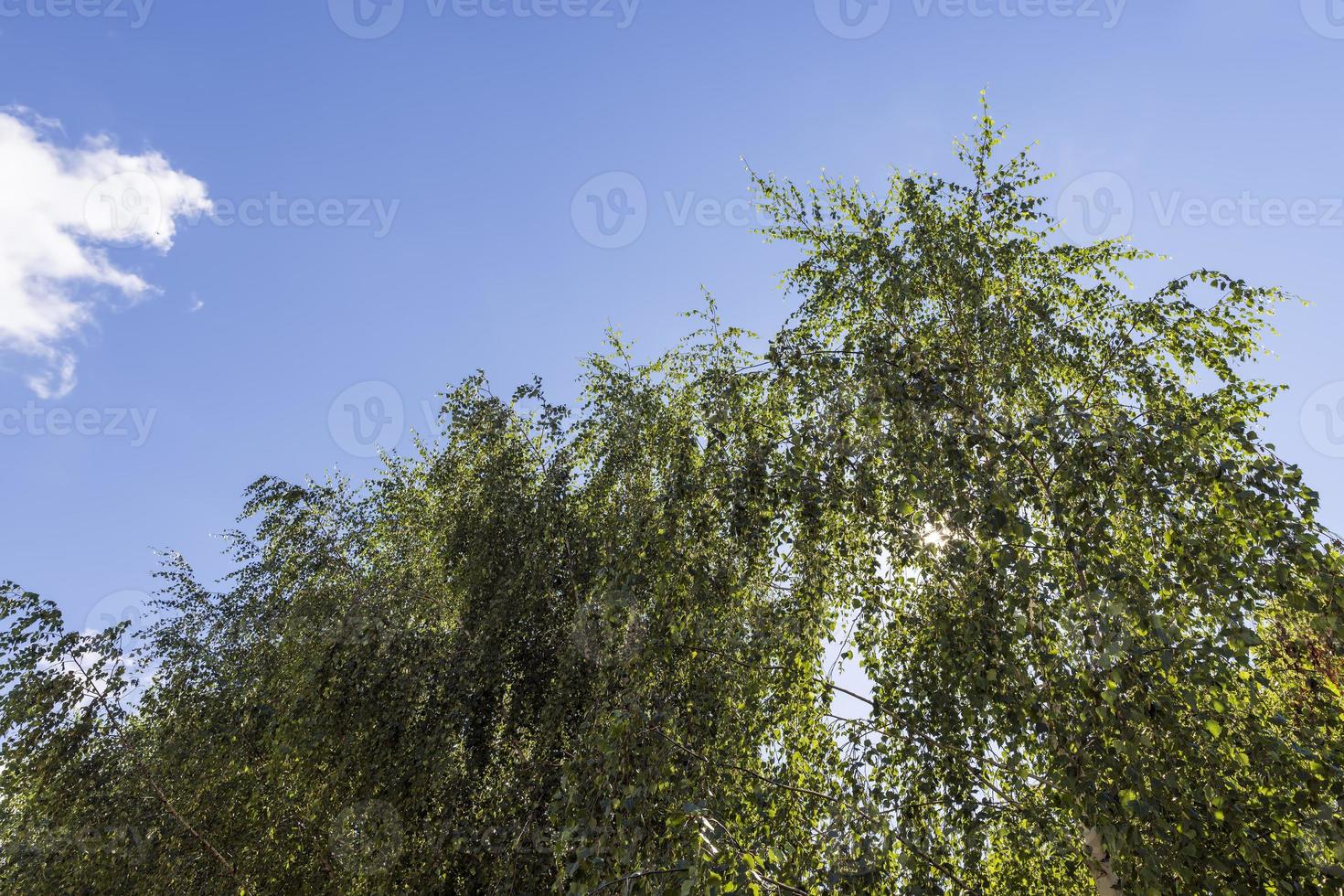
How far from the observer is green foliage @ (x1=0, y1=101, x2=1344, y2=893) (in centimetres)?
274

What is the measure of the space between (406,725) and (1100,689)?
16.4 feet

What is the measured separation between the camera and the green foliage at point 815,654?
8.98ft

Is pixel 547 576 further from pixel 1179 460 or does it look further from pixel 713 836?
pixel 1179 460

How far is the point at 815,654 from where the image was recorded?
3.80 m

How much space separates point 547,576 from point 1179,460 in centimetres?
488

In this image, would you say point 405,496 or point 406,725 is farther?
point 405,496

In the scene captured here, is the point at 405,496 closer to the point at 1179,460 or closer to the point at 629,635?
the point at 629,635

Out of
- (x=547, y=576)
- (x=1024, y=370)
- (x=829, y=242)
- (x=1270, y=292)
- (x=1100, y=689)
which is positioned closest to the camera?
(x=1100, y=689)

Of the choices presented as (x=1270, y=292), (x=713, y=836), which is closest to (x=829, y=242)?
(x=1270, y=292)

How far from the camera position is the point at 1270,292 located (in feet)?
13.4

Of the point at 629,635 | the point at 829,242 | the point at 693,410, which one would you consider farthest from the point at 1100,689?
the point at 829,242

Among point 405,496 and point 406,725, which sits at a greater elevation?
point 405,496

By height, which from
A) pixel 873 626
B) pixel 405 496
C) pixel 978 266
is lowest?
pixel 873 626

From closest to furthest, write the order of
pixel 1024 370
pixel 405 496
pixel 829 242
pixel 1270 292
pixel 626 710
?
pixel 626 710 < pixel 1270 292 < pixel 1024 370 < pixel 829 242 < pixel 405 496
